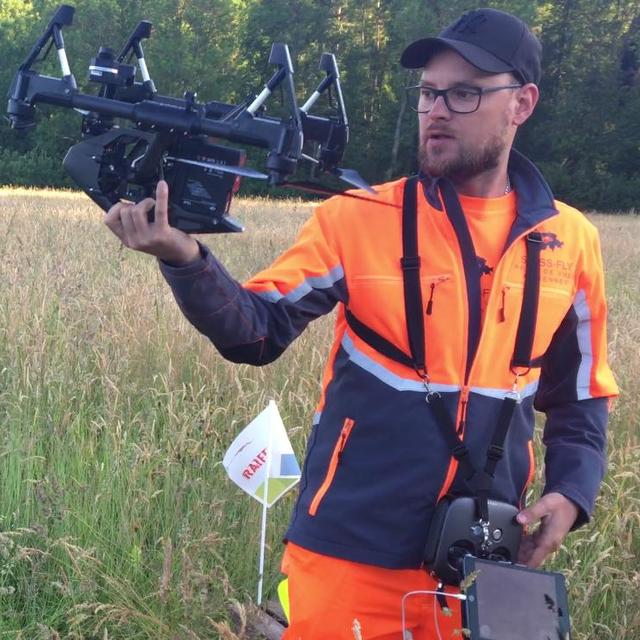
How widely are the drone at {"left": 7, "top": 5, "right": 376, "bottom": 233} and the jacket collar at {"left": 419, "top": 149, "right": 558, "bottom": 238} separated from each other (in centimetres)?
44

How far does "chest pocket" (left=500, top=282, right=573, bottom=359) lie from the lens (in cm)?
209

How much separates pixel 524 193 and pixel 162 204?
1.01 m

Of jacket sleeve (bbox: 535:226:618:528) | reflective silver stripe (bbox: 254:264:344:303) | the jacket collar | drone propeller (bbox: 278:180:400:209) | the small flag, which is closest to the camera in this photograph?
drone propeller (bbox: 278:180:400:209)

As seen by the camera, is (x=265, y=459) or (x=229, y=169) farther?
(x=265, y=459)

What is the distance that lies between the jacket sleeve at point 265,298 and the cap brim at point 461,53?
51cm

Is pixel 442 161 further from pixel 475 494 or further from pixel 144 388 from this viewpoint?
pixel 144 388

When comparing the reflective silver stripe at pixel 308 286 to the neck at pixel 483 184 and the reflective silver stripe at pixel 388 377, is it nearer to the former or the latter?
the reflective silver stripe at pixel 388 377

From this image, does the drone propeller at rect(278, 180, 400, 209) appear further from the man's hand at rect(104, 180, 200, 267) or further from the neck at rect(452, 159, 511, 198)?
the neck at rect(452, 159, 511, 198)

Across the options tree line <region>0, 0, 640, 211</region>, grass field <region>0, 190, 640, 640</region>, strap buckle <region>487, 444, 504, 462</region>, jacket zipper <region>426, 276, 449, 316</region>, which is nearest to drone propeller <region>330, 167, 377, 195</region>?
jacket zipper <region>426, 276, 449, 316</region>

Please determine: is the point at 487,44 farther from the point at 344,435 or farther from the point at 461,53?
the point at 344,435

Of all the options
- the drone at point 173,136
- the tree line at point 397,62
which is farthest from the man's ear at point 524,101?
the tree line at point 397,62

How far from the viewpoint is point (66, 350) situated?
446cm

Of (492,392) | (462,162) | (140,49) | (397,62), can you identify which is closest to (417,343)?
(492,392)

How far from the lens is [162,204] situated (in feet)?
5.47
